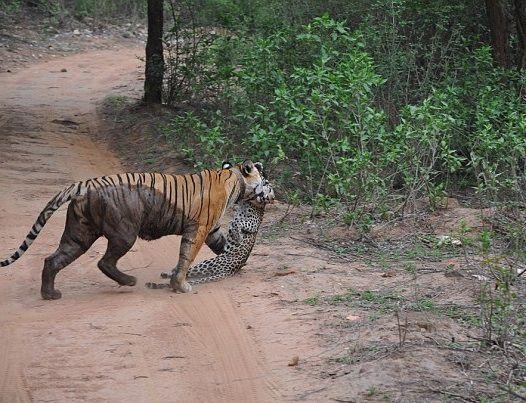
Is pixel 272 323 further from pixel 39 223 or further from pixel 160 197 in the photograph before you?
pixel 39 223

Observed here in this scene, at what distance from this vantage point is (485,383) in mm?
5887

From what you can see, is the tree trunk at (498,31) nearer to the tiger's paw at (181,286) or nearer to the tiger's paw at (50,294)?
the tiger's paw at (181,286)

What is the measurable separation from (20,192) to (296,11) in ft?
20.8

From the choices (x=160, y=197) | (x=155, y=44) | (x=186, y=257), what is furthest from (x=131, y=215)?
(x=155, y=44)

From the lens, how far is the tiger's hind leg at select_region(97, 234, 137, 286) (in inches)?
328

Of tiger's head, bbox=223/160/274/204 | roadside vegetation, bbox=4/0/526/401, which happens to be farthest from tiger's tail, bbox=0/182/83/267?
roadside vegetation, bbox=4/0/526/401

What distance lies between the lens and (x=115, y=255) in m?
8.38

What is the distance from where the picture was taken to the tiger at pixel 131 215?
27.2 ft

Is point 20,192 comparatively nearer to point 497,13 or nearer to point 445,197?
point 445,197

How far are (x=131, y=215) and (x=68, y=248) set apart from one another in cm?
64

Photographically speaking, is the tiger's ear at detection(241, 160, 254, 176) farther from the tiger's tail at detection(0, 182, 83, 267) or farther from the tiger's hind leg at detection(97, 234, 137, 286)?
the tiger's tail at detection(0, 182, 83, 267)

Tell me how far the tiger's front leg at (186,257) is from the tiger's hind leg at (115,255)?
47cm

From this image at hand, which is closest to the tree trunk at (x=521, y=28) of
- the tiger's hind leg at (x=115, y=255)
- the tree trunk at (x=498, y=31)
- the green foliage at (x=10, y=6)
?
the tree trunk at (x=498, y=31)

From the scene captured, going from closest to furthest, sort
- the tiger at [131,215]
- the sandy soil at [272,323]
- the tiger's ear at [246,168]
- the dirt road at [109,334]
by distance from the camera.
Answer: the sandy soil at [272,323] → the dirt road at [109,334] → the tiger at [131,215] → the tiger's ear at [246,168]
